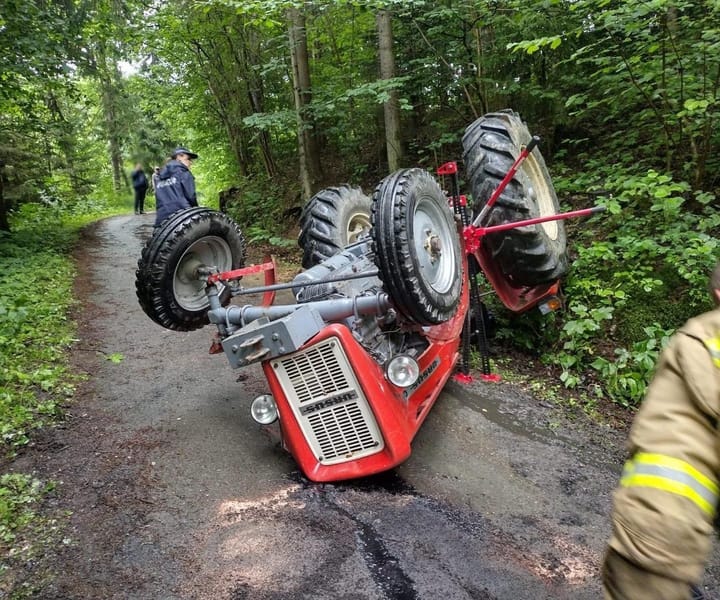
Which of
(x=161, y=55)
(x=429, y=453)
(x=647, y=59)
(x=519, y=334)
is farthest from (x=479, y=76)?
(x=161, y=55)

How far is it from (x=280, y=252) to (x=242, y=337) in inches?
284

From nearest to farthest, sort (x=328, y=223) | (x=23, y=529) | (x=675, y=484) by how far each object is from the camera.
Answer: (x=675, y=484)
(x=23, y=529)
(x=328, y=223)

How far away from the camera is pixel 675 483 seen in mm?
1268

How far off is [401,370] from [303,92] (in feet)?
25.5

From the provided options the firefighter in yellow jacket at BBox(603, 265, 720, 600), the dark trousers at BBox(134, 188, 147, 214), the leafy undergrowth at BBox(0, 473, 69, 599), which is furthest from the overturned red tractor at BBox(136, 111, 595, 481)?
the dark trousers at BBox(134, 188, 147, 214)

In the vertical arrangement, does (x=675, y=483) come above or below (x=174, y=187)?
below

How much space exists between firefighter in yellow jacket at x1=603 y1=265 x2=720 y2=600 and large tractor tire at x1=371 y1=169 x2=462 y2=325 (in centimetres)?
152

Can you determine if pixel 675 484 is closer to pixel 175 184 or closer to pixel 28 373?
pixel 28 373

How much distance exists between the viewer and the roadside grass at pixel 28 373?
2615 mm

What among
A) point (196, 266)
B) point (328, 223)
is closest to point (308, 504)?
point (196, 266)

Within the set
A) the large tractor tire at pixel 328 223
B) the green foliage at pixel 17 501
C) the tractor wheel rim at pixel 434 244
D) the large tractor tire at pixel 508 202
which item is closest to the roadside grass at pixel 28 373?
the green foliage at pixel 17 501

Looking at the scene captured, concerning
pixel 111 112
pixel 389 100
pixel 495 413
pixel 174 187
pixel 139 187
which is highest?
pixel 111 112

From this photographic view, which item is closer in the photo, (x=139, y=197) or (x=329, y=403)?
(x=329, y=403)

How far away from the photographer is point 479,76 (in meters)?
7.55
